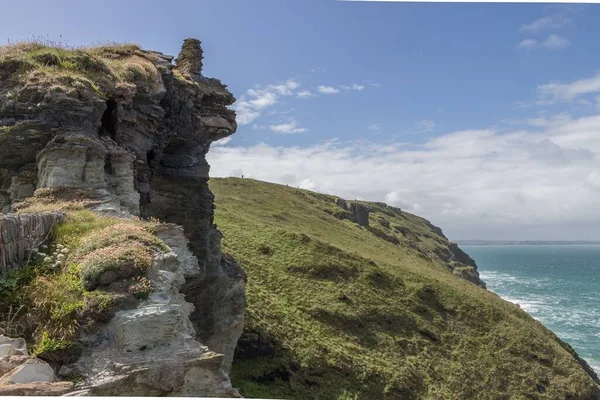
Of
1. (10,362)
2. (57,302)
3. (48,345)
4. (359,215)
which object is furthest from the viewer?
(359,215)

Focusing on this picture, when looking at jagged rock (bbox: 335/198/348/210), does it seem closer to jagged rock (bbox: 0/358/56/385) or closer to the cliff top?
the cliff top

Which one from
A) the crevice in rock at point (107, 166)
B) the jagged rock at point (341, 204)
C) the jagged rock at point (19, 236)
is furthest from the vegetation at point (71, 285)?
the jagged rock at point (341, 204)

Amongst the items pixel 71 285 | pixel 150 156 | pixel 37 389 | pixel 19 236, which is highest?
pixel 150 156

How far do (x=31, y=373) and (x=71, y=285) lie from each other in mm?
2632

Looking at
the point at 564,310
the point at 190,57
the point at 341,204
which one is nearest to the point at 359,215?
the point at 341,204

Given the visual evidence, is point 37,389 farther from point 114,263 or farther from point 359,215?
point 359,215

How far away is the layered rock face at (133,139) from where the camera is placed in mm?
19031

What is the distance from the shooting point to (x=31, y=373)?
860 centimetres

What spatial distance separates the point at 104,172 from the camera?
1972 cm

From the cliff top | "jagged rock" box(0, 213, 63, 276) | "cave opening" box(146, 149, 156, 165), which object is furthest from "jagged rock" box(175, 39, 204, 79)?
"jagged rock" box(0, 213, 63, 276)

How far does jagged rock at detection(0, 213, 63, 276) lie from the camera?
1133cm

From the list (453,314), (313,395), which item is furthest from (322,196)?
(313,395)

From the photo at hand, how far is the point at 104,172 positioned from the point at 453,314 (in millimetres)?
56072

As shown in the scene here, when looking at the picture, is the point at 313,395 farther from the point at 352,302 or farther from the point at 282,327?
the point at 352,302
